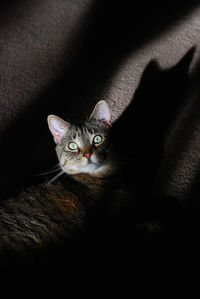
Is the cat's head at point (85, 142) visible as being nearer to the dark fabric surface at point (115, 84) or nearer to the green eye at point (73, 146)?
the green eye at point (73, 146)

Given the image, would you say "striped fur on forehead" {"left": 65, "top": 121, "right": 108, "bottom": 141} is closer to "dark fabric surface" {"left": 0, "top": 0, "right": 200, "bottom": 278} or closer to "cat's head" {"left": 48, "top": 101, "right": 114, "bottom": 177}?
"cat's head" {"left": 48, "top": 101, "right": 114, "bottom": 177}

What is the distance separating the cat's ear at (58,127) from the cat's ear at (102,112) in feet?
0.50

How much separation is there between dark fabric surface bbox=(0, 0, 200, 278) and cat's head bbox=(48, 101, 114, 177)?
27 centimetres

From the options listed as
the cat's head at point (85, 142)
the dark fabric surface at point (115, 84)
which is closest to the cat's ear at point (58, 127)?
the cat's head at point (85, 142)

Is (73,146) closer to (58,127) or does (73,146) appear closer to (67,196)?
(58,127)

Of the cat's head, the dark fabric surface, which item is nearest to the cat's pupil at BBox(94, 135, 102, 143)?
the cat's head

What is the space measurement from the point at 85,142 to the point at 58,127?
6.1 inches

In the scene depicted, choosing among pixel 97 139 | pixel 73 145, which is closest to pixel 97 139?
pixel 97 139

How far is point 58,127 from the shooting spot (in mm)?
1422

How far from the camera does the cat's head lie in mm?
Result: 1381

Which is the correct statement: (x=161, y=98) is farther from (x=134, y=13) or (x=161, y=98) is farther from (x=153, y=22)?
(x=134, y=13)

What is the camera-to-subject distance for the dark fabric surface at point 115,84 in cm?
166

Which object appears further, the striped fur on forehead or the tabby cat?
the striped fur on forehead

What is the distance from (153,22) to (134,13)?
23cm
